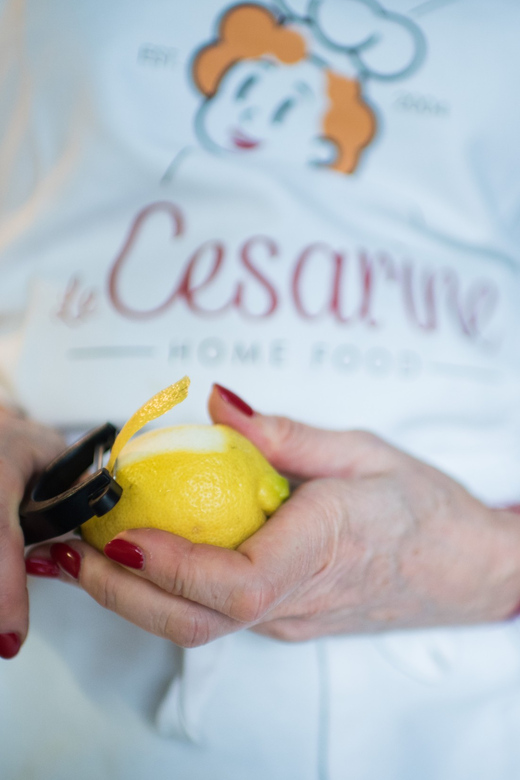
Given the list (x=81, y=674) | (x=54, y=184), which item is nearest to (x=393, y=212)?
(x=54, y=184)

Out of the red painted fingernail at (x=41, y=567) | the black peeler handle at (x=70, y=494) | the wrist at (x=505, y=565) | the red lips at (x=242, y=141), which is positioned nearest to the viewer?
the black peeler handle at (x=70, y=494)

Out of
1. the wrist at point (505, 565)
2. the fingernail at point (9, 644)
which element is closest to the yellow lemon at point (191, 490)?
the fingernail at point (9, 644)

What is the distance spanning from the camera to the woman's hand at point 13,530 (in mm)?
535

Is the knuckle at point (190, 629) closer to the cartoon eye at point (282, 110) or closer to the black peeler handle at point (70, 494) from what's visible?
the black peeler handle at point (70, 494)

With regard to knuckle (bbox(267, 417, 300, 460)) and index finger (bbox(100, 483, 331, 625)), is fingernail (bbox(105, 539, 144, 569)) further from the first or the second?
knuckle (bbox(267, 417, 300, 460))

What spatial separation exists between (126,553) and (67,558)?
0.36 feet

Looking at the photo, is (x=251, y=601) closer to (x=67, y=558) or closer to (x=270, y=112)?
(x=67, y=558)

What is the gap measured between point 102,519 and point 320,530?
0.67 ft

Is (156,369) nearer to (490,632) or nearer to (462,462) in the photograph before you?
(462,462)

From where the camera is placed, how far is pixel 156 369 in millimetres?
867

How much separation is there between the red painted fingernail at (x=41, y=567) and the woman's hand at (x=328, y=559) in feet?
0.10

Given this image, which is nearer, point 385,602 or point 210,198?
point 385,602

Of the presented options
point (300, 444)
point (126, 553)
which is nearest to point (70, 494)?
point (126, 553)

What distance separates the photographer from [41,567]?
0.62 m
